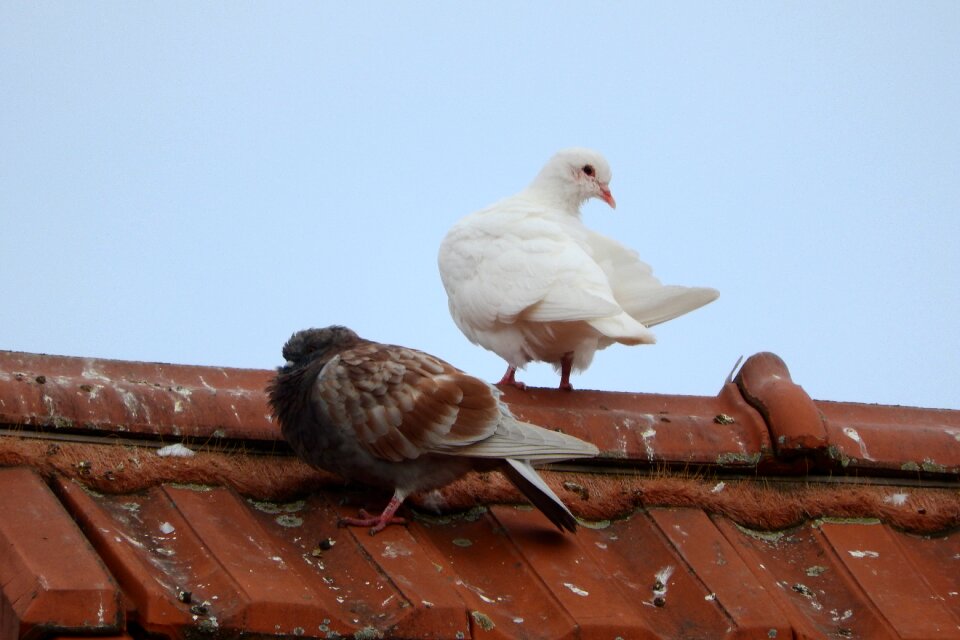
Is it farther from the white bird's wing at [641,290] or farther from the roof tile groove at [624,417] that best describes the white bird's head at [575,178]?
the roof tile groove at [624,417]

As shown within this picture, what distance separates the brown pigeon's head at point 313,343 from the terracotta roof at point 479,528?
209mm

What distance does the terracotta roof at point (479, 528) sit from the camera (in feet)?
10.9

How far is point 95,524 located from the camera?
352 centimetres

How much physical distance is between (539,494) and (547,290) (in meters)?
2.12

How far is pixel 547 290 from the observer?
605 centimetres

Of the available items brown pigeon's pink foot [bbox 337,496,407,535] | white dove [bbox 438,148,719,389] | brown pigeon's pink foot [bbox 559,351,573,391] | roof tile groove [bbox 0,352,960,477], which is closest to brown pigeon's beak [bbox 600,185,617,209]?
white dove [bbox 438,148,719,389]

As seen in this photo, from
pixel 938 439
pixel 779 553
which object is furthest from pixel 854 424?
pixel 779 553

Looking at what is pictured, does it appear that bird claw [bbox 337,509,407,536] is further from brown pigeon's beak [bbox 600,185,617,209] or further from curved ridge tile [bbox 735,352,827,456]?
brown pigeon's beak [bbox 600,185,617,209]

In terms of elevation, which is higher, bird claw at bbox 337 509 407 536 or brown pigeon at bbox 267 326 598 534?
brown pigeon at bbox 267 326 598 534

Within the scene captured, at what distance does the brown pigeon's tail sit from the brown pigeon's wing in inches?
4.8

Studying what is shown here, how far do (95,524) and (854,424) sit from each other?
8.73 feet

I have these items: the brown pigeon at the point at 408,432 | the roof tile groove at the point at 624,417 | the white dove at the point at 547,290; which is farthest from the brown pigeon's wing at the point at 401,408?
the white dove at the point at 547,290

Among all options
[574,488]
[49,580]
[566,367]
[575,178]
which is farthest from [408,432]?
[575,178]

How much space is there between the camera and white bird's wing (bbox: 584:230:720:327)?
628 cm
